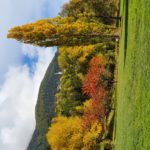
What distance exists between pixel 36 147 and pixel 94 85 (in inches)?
928

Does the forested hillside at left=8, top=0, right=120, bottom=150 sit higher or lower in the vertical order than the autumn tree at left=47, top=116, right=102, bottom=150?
higher

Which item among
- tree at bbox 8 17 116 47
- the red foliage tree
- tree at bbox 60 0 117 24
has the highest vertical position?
tree at bbox 60 0 117 24

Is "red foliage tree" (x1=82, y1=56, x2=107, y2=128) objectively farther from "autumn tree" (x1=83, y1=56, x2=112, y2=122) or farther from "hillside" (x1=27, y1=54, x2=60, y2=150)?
"hillside" (x1=27, y1=54, x2=60, y2=150)

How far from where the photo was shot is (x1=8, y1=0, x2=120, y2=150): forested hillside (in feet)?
119

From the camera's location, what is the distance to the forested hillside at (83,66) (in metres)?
36.4

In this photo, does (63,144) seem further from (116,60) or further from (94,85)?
(116,60)

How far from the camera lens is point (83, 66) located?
47.7 m

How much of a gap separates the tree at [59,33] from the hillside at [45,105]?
24.9 meters

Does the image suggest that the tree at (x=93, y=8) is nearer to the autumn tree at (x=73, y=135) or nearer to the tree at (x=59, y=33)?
the tree at (x=59, y=33)

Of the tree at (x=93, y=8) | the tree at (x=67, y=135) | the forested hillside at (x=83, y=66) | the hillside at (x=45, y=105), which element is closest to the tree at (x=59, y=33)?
the forested hillside at (x=83, y=66)

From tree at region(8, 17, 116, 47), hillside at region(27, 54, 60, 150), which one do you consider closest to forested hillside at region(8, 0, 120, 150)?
tree at region(8, 17, 116, 47)

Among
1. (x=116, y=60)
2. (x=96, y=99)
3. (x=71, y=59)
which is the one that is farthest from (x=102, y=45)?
(x=71, y=59)

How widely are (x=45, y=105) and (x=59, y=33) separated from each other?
2778 cm

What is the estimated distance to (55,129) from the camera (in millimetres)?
45812
